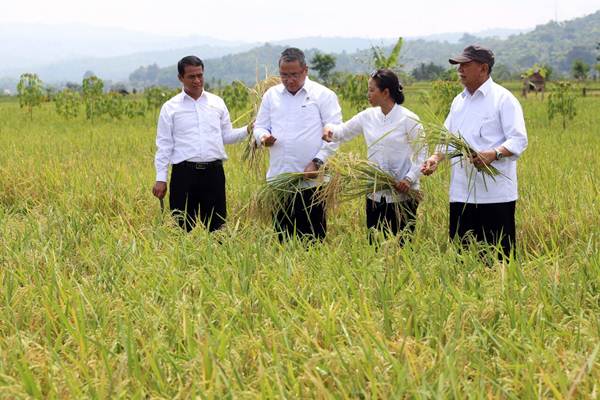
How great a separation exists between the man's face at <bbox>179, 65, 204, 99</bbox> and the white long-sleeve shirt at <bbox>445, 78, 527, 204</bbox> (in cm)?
164

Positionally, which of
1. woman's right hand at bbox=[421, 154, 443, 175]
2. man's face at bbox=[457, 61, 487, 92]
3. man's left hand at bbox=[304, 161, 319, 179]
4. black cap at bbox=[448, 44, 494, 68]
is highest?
black cap at bbox=[448, 44, 494, 68]

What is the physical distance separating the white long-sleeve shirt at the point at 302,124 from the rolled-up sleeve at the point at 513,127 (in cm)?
101

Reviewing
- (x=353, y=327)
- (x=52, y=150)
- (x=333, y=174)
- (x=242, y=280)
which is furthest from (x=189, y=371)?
(x=52, y=150)

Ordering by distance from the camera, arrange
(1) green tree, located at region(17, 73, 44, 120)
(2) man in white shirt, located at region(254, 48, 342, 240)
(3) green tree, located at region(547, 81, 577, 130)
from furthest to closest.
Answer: (1) green tree, located at region(17, 73, 44, 120) < (3) green tree, located at region(547, 81, 577, 130) < (2) man in white shirt, located at region(254, 48, 342, 240)

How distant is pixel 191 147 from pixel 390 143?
1311 millimetres

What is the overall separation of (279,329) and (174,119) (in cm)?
231

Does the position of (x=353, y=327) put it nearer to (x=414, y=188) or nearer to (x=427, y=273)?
(x=427, y=273)

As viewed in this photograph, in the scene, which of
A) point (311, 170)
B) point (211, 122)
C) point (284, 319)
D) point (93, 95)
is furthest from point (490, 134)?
point (93, 95)

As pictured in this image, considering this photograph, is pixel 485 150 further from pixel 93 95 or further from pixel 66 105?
pixel 93 95

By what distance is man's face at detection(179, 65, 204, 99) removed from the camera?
427 cm

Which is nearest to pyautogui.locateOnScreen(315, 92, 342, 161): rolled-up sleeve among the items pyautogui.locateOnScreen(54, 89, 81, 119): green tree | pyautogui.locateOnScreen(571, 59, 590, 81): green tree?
pyautogui.locateOnScreen(54, 89, 81, 119): green tree

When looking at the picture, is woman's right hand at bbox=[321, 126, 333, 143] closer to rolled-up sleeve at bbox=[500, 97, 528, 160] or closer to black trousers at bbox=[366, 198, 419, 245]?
black trousers at bbox=[366, 198, 419, 245]

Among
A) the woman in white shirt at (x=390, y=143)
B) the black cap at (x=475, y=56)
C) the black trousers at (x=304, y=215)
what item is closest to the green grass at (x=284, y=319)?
the black trousers at (x=304, y=215)

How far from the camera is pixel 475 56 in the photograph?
3.50m
